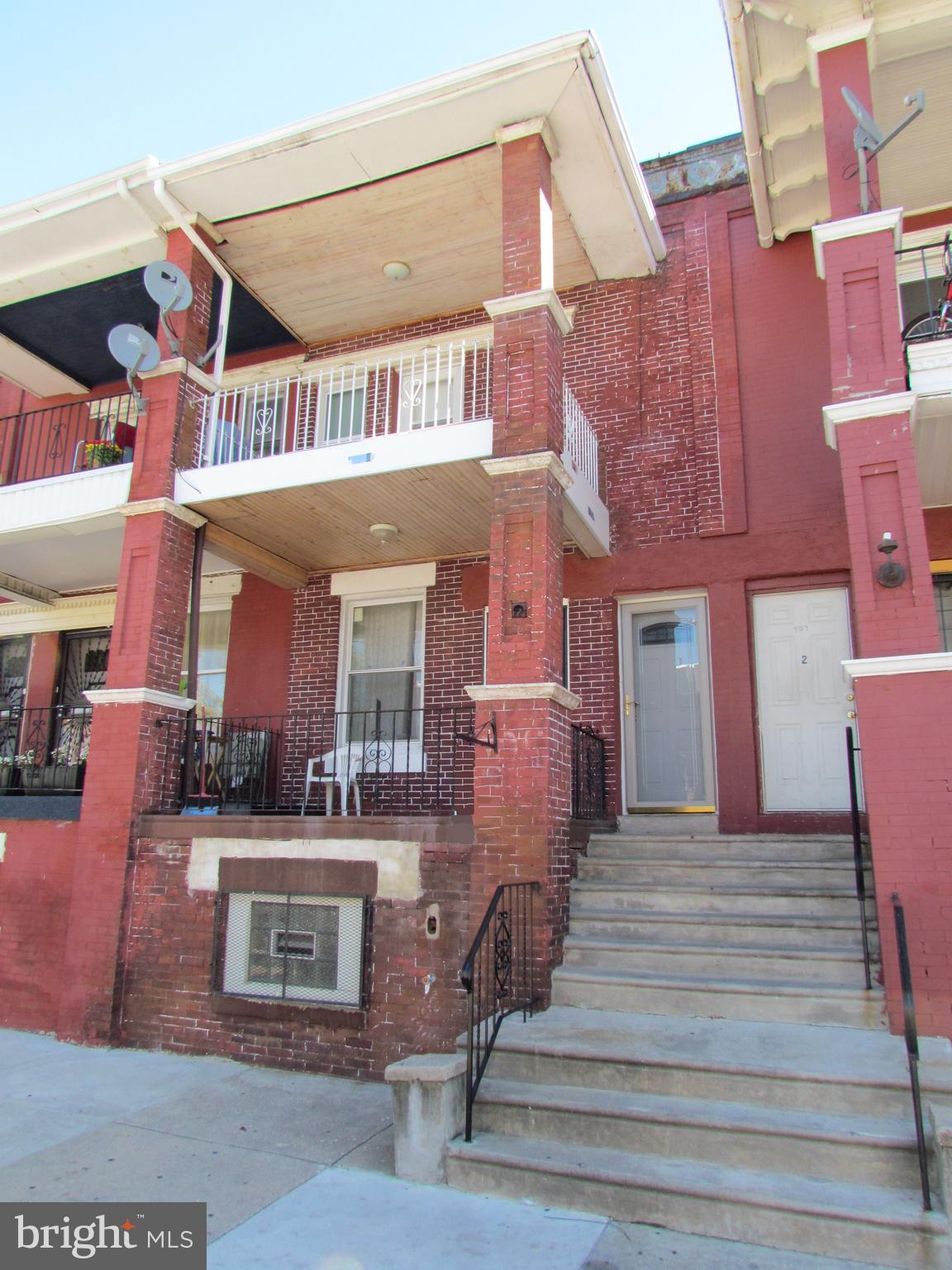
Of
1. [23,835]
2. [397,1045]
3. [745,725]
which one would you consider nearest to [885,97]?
[745,725]

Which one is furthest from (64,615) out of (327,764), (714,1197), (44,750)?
(714,1197)

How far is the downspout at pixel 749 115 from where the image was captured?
7219mm

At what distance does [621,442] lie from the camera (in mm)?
9742

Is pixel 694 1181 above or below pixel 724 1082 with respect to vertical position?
below

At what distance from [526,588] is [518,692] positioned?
0.84 m

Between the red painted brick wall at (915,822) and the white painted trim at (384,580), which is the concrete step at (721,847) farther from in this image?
the white painted trim at (384,580)

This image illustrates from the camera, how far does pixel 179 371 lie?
355 inches

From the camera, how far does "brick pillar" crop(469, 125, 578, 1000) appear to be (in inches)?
259

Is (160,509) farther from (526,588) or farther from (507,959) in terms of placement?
(507,959)

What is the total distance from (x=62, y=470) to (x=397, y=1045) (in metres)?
9.21

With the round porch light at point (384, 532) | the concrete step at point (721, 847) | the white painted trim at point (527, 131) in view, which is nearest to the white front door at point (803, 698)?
the concrete step at point (721, 847)

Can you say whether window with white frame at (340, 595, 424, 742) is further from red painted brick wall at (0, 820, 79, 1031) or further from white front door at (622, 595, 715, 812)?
red painted brick wall at (0, 820, 79, 1031)

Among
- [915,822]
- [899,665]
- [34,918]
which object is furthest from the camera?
[34,918]

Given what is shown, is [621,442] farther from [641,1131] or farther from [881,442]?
[641,1131]
